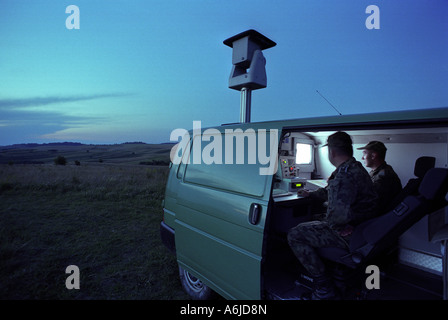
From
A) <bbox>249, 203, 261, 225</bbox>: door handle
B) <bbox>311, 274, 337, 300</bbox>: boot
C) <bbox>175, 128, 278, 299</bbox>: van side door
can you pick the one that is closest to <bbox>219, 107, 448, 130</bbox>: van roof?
<bbox>175, 128, 278, 299</bbox>: van side door

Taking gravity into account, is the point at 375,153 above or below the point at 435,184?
above

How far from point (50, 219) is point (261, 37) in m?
7.11

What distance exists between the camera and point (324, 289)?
228 cm

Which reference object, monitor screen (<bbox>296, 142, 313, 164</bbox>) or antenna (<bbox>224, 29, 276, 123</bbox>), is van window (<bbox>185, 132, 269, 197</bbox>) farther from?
monitor screen (<bbox>296, 142, 313, 164</bbox>)

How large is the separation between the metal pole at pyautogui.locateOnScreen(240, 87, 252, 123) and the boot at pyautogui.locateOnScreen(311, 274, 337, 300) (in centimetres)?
275

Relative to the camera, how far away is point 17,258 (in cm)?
450

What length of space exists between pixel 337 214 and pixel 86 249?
4840 millimetres

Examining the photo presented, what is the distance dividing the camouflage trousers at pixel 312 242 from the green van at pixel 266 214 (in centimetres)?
23

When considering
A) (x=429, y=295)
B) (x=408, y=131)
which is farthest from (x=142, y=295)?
(x=408, y=131)

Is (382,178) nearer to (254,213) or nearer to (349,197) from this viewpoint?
(349,197)

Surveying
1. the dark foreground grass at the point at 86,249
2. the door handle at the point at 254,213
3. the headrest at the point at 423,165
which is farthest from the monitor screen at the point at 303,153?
the dark foreground grass at the point at 86,249

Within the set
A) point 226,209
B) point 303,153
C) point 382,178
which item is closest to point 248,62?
point 303,153

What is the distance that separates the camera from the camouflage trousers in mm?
2372
